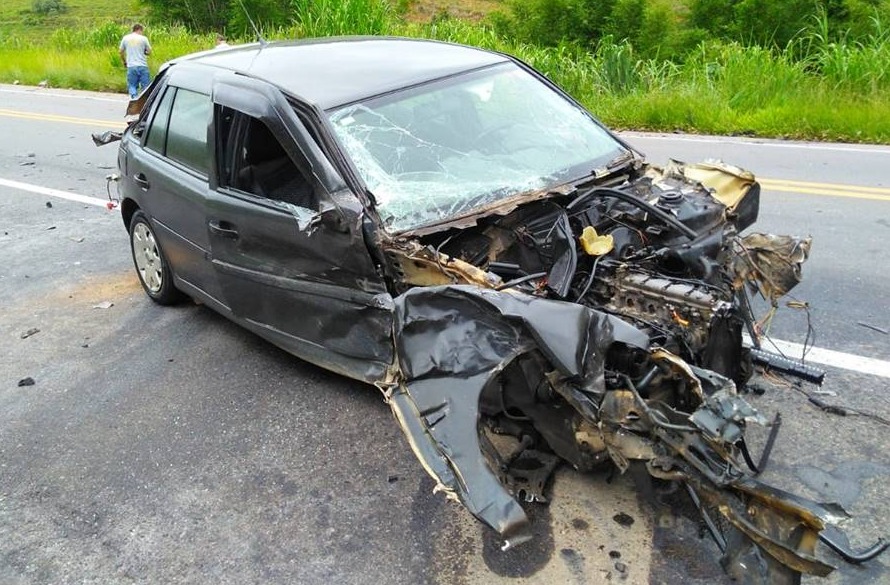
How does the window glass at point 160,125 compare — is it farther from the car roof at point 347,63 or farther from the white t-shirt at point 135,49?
the white t-shirt at point 135,49

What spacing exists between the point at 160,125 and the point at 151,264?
3.33 feet

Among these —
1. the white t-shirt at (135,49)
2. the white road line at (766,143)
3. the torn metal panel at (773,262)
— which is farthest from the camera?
the white t-shirt at (135,49)

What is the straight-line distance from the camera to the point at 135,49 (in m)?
15.8

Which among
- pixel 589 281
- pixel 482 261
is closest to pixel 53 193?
pixel 482 261

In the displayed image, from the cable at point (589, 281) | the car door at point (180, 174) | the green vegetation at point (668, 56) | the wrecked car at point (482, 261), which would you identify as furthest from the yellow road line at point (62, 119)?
the cable at point (589, 281)

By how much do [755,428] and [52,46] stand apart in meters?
26.7

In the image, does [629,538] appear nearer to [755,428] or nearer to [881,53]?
[755,428]

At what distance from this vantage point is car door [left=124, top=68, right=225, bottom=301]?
4.88 m

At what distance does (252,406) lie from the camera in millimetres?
4473

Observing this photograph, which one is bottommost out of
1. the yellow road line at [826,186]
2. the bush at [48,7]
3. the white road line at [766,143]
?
the bush at [48,7]

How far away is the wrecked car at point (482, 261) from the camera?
9.45 feet

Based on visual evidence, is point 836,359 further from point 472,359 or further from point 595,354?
point 472,359

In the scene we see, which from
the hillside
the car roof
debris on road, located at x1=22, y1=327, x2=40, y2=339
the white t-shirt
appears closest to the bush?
the hillside

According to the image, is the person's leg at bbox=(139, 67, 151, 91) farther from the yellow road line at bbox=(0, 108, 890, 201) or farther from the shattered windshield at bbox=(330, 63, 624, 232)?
the shattered windshield at bbox=(330, 63, 624, 232)
